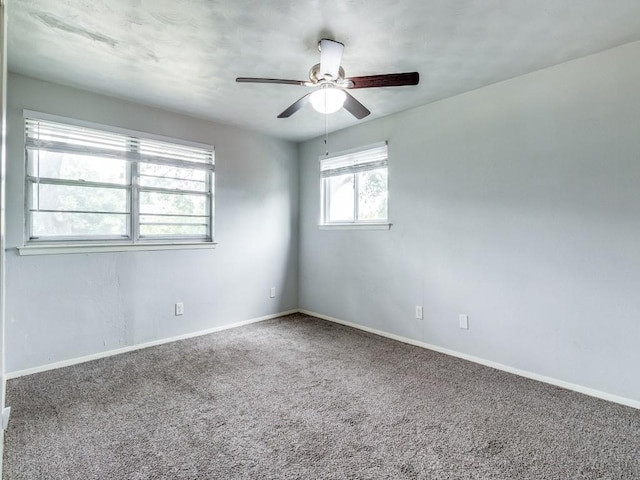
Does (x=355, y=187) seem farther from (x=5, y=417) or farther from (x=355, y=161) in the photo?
(x=5, y=417)

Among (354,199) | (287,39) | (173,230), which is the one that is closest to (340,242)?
(354,199)

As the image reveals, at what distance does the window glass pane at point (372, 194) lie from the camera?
11.9 ft

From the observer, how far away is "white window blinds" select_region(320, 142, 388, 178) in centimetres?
359

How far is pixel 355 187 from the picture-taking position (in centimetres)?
392

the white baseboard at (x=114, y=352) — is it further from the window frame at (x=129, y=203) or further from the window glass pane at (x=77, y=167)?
the window glass pane at (x=77, y=167)

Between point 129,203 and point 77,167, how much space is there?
0.49 meters

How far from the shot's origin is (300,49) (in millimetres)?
2209

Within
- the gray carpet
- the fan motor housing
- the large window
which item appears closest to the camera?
the gray carpet

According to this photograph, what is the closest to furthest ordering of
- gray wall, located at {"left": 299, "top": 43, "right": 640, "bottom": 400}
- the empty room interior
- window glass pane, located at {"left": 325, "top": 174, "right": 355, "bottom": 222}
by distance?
the empty room interior, gray wall, located at {"left": 299, "top": 43, "right": 640, "bottom": 400}, window glass pane, located at {"left": 325, "top": 174, "right": 355, "bottom": 222}

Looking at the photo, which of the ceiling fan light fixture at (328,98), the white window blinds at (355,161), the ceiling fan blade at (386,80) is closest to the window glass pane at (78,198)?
the ceiling fan light fixture at (328,98)

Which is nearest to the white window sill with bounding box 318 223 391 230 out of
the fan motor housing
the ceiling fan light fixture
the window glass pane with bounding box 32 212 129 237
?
the ceiling fan light fixture

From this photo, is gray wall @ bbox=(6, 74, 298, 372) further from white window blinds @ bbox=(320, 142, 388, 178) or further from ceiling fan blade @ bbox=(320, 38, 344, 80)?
ceiling fan blade @ bbox=(320, 38, 344, 80)

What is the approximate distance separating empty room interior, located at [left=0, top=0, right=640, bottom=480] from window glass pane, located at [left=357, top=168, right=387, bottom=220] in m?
0.03

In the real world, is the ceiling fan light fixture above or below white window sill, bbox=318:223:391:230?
above
